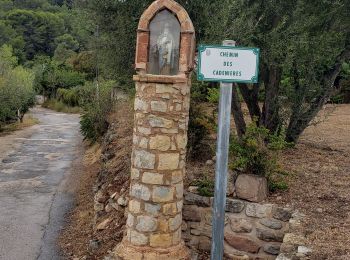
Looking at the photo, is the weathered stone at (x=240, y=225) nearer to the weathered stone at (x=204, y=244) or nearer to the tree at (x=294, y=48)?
the weathered stone at (x=204, y=244)

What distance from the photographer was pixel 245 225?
666 cm

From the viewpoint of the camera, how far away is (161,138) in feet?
19.3

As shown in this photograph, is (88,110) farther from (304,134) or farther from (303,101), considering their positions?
(303,101)

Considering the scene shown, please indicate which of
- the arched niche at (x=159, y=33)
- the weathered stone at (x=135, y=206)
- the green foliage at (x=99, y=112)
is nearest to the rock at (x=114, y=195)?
the weathered stone at (x=135, y=206)

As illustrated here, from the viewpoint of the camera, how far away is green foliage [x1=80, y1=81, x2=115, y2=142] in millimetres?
20656

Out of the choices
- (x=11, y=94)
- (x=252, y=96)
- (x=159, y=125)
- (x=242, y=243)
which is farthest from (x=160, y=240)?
(x=11, y=94)

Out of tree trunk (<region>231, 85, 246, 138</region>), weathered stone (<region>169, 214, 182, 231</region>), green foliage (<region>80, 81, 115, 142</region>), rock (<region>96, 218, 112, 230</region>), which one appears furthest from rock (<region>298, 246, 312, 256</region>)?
green foliage (<region>80, 81, 115, 142</region>)

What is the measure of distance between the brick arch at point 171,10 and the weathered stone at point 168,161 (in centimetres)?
164

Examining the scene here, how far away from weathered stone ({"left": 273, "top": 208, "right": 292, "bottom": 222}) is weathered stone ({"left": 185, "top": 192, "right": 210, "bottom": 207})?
1045 millimetres

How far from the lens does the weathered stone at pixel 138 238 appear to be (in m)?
5.97

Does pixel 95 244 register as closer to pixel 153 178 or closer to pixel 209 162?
pixel 209 162

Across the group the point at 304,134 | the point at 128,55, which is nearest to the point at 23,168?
the point at 128,55

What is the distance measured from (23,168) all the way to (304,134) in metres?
11.1

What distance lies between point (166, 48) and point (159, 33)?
0.71 ft
